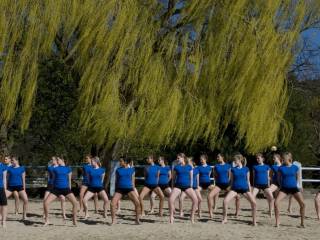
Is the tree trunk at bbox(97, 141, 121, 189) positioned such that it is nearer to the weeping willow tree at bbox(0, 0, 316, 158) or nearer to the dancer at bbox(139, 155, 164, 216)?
the weeping willow tree at bbox(0, 0, 316, 158)

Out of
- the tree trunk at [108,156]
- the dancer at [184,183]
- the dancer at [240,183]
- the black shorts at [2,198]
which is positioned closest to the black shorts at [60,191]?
the black shorts at [2,198]

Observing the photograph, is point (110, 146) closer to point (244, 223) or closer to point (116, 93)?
point (116, 93)

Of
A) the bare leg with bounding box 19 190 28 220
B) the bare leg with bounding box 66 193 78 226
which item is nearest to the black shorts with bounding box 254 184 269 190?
the bare leg with bounding box 66 193 78 226

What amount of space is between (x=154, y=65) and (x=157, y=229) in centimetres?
777

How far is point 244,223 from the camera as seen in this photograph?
15.3 metres

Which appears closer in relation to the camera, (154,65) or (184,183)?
(184,183)

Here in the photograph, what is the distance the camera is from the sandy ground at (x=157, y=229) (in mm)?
12927

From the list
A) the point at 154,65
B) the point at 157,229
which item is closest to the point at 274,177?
the point at 157,229

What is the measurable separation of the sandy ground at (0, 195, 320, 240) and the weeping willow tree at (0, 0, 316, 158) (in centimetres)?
405

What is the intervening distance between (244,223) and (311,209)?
497cm

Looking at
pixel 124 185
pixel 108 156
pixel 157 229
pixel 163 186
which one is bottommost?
pixel 157 229

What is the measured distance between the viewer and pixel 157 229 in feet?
46.0

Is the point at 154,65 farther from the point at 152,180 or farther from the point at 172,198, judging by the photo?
the point at 172,198

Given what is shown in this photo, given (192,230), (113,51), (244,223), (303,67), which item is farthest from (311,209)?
(303,67)
